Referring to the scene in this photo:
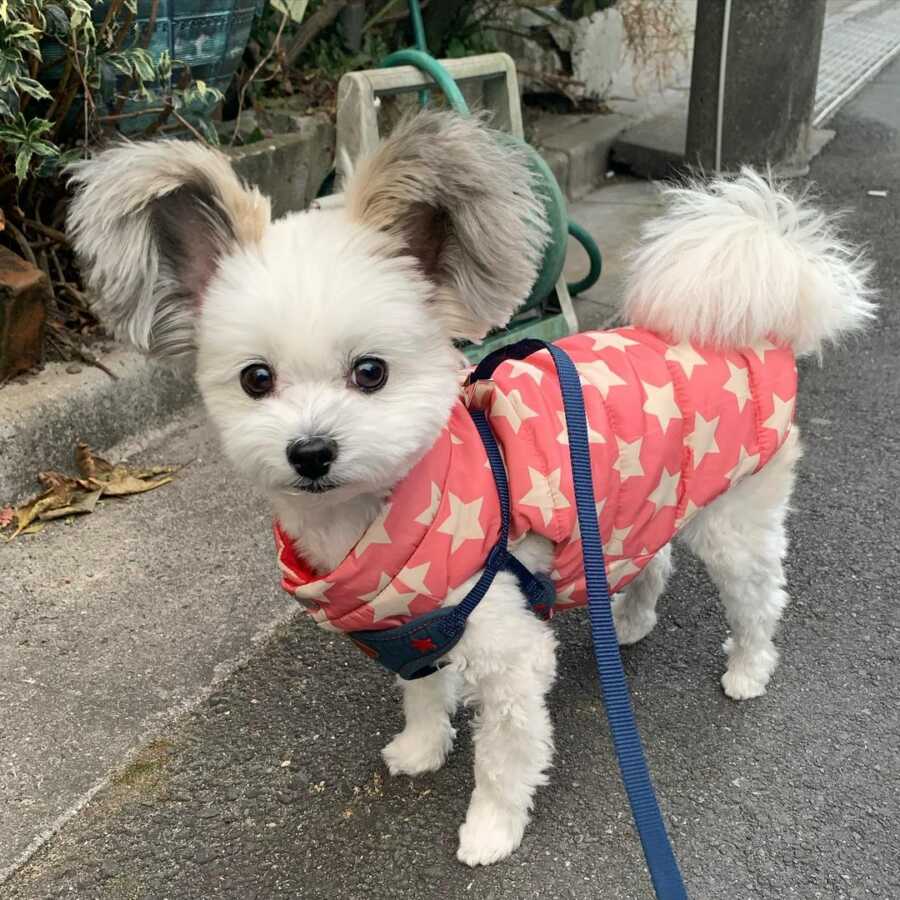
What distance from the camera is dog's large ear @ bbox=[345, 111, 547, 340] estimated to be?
5.71ft

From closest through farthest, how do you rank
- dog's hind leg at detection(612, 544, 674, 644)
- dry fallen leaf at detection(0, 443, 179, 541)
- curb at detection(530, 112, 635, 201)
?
A: dog's hind leg at detection(612, 544, 674, 644) → dry fallen leaf at detection(0, 443, 179, 541) → curb at detection(530, 112, 635, 201)

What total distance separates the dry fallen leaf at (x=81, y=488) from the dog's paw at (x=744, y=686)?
2.18 m

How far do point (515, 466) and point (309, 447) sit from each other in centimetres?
58

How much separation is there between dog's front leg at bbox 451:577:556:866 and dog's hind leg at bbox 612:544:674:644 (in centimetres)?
73

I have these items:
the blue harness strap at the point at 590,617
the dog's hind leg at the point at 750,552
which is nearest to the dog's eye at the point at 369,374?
the blue harness strap at the point at 590,617

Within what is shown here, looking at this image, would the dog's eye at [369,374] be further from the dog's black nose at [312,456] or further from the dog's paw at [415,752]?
the dog's paw at [415,752]

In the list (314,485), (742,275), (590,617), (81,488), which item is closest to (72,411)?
(81,488)

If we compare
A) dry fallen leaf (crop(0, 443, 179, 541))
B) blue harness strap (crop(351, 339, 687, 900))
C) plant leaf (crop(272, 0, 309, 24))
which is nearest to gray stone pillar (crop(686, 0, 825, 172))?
plant leaf (crop(272, 0, 309, 24))

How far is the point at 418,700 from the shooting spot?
96.5 inches

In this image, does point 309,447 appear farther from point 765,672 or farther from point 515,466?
point 765,672

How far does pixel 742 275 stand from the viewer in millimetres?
2316

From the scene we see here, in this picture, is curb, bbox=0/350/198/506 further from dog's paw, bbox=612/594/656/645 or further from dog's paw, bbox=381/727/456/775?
dog's paw, bbox=612/594/656/645

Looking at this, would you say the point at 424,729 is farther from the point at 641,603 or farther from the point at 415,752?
the point at 641,603

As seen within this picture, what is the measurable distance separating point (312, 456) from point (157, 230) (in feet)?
1.85
